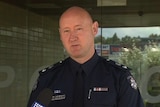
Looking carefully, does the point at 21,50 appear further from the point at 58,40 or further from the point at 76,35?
the point at 76,35

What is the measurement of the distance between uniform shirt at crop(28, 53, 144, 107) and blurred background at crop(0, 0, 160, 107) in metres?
3.85

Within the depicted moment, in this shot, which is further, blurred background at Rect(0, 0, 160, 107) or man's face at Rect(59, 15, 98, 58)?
blurred background at Rect(0, 0, 160, 107)

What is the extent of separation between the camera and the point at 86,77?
4.61 feet

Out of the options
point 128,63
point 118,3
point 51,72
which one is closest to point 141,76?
point 128,63

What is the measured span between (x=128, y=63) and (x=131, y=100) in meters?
4.24

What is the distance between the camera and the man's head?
4.47 ft

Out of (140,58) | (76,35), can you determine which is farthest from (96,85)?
(140,58)

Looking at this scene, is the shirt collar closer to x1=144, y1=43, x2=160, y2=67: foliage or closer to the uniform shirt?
the uniform shirt

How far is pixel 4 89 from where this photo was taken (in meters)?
5.76

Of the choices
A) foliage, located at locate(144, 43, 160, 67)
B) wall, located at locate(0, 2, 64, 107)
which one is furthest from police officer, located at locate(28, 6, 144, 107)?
wall, located at locate(0, 2, 64, 107)

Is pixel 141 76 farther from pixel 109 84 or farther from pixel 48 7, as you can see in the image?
pixel 109 84

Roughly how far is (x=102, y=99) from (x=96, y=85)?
0.05 m

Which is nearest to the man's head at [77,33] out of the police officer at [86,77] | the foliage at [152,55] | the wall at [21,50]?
the police officer at [86,77]

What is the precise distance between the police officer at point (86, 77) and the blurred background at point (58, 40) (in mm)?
3869
